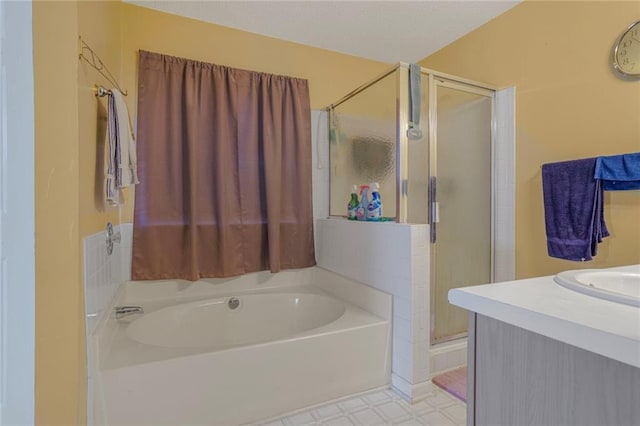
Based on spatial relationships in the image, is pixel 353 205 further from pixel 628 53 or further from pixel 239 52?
pixel 628 53

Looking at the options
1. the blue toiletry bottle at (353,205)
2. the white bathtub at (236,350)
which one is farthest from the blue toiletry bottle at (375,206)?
the white bathtub at (236,350)

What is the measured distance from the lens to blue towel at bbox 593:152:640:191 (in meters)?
1.39

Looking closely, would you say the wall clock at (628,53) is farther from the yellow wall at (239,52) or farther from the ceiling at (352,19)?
the yellow wall at (239,52)

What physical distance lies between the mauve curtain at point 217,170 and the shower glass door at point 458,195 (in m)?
1.00

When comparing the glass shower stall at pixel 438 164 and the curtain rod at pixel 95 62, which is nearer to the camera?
the curtain rod at pixel 95 62

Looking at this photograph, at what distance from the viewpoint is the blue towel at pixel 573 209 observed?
153 cm

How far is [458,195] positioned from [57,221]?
6.89 ft

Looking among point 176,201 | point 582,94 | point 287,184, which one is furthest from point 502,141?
Answer: point 176,201

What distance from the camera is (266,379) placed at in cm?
146

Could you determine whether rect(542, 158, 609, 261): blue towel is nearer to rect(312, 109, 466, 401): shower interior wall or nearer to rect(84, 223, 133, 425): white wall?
rect(312, 109, 466, 401): shower interior wall

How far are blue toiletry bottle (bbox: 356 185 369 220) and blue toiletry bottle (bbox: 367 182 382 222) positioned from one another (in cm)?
4

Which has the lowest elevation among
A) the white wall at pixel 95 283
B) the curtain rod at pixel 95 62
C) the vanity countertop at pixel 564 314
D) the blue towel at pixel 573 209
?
the white wall at pixel 95 283

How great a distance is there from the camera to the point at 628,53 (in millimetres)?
1536
